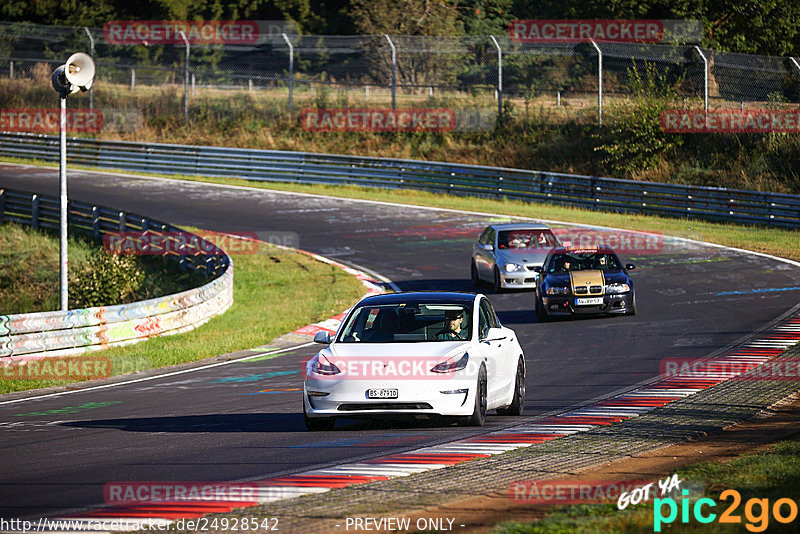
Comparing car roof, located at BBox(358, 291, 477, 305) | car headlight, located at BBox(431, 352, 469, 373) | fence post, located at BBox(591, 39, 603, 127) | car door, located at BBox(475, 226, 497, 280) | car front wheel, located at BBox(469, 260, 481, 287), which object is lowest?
car front wheel, located at BBox(469, 260, 481, 287)

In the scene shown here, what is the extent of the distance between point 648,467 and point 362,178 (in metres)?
34.6

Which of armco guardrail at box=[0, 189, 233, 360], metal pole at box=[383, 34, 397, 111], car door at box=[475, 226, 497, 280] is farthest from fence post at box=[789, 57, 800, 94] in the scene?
armco guardrail at box=[0, 189, 233, 360]

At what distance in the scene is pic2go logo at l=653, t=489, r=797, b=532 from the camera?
663 cm

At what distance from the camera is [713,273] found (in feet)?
84.6

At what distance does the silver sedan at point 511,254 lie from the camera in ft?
79.2

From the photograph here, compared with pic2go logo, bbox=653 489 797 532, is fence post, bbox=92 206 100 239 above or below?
below

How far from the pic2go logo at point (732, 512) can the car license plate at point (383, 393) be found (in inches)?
146

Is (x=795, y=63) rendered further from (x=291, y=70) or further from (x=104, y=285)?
(x=104, y=285)

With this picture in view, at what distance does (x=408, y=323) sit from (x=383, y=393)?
119 cm

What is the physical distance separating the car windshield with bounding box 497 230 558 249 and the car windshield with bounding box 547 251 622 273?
3092 millimetres

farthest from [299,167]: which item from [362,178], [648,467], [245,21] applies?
[648,467]

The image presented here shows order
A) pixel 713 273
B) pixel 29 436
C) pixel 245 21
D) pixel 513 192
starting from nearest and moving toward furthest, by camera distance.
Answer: pixel 29 436, pixel 713 273, pixel 513 192, pixel 245 21

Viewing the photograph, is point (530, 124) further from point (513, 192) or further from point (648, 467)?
point (648, 467)

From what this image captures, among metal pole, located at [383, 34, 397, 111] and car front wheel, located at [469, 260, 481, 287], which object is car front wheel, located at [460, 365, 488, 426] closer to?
car front wheel, located at [469, 260, 481, 287]
